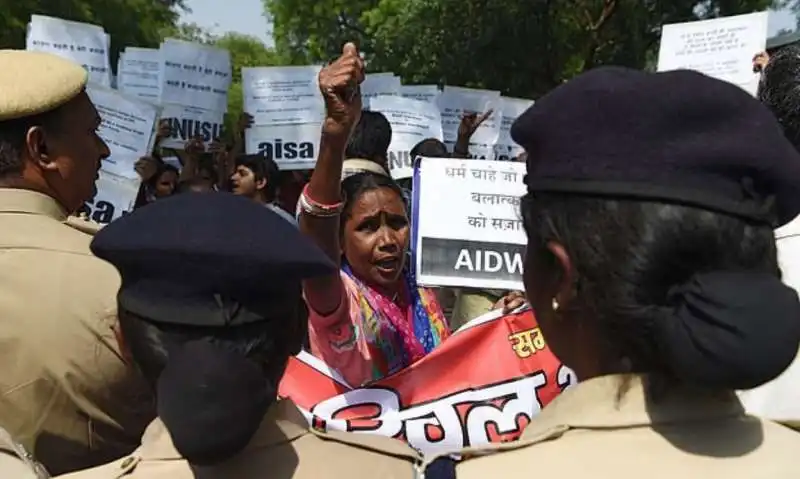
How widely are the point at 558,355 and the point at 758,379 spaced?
0.29 meters

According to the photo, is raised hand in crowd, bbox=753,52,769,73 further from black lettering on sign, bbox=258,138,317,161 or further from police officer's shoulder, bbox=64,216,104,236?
police officer's shoulder, bbox=64,216,104,236

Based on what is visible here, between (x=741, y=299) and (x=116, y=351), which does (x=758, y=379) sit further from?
(x=116, y=351)

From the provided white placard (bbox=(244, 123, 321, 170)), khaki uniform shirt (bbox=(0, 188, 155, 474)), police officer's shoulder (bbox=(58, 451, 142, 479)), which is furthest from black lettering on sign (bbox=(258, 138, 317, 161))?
police officer's shoulder (bbox=(58, 451, 142, 479))

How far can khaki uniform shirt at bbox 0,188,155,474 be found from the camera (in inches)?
87.8

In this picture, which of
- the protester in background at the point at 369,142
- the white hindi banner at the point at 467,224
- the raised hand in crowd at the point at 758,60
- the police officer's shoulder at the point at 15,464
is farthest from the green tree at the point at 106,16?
the police officer's shoulder at the point at 15,464

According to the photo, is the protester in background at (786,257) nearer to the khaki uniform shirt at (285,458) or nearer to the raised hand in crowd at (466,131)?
the khaki uniform shirt at (285,458)

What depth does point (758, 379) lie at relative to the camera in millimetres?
1381

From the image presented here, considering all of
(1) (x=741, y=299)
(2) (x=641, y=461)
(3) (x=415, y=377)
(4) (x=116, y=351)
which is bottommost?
(3) (x=415, y=377)

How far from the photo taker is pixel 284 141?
251 inches

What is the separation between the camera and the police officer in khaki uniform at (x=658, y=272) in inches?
54.2

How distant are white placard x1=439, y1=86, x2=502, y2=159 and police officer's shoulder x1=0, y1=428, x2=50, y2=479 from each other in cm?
508

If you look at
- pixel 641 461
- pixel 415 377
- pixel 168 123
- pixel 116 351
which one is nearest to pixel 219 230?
pixel 641 461

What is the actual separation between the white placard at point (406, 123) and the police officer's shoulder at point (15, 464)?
472cm

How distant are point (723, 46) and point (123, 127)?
2889 millimetres
